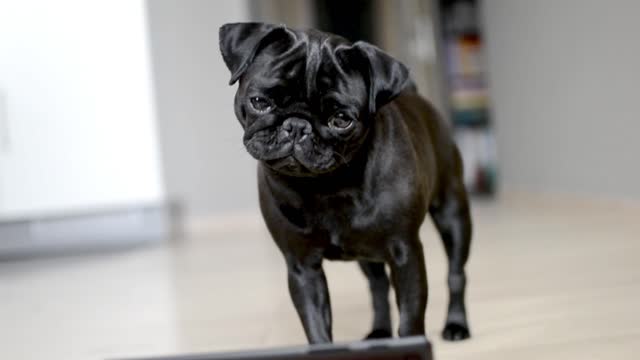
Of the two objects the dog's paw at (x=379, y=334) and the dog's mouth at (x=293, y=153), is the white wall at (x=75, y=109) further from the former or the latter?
the dog's mouth at (x=293, y=153)

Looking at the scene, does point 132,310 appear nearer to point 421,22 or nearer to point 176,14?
point 176,14

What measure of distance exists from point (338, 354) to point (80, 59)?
2311 mm

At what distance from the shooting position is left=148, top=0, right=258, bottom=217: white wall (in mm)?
3338

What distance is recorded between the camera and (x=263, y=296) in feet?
6.02

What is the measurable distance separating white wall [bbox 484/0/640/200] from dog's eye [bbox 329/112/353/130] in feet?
6.52

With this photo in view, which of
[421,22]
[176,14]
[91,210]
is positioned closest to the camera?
[91,210]

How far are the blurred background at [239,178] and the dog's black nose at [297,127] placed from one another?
49cm

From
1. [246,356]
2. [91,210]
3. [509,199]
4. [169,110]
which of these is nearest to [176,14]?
[169,110]

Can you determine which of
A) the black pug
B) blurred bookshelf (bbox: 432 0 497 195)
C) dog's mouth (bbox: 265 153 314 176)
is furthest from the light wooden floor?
blurred bookshelf (bbox: 432 0 497 195)

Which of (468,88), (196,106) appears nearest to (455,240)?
(196,106)

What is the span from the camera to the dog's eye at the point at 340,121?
0.87 meters

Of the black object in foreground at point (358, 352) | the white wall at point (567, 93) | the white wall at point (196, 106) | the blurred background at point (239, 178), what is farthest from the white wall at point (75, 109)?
the black object in foreground at point (358, 352)

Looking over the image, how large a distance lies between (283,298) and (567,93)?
185 cm

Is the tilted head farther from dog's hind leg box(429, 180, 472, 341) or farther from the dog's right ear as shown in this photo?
dog's hind leg box(429, 180, 472, 341)
